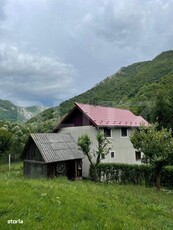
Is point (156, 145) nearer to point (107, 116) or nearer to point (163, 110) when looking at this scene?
point (107, 116)

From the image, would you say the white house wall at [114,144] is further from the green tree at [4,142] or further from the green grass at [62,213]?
the green grass at [62,213]

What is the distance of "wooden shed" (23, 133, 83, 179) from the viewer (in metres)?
→ 25.8

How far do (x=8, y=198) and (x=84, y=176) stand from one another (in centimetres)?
2411

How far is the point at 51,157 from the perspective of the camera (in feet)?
83.8

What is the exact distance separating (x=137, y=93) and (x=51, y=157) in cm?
4490

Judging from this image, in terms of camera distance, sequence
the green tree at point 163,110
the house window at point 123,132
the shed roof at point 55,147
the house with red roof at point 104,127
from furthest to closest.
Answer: the green tree at point 163,110 → the house window at point 123,132 → the house with red roof at point 104,127 → the shed roof at point 55,147

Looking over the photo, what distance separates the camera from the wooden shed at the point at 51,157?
25775mm

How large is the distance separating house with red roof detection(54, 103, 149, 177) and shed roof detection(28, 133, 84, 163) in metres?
2.05

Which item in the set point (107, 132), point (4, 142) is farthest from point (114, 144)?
point (4, 142)

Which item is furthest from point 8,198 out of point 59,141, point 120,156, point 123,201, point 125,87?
point 125,87

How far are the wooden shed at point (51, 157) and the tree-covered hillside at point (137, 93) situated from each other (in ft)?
47.4

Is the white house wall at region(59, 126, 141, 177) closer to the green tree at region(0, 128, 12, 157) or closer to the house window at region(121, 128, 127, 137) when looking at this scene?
the house window at region(121, 128, 127, 137)

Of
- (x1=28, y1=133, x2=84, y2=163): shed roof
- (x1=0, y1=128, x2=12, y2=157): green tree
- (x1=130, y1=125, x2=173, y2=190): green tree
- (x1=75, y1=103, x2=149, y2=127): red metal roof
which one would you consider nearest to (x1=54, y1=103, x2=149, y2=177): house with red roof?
(x1=75, y1=103, x2=149, y2=127): red metal roof

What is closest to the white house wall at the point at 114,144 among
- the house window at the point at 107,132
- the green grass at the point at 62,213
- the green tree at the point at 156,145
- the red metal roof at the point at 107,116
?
the house window at the point at 107,132
